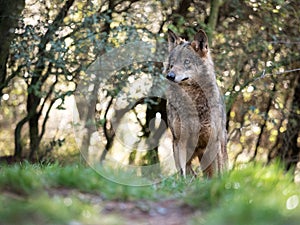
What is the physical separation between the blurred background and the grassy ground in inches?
181

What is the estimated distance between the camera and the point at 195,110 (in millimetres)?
7938

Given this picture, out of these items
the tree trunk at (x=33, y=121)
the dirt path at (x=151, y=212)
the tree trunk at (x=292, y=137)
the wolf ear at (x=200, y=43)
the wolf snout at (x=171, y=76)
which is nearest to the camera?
the dirt path at (x=151, y=212)

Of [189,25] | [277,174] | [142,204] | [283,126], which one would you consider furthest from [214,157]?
[283,126]

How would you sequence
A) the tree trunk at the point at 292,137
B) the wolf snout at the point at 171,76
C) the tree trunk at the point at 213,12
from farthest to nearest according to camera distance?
the tree trunk at the point at 292,137
the tree trunk at the point at 213,12
the wolf snout at the point at 171,76

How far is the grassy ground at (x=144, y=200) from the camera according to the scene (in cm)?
403

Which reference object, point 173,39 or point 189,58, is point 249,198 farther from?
point 173,39

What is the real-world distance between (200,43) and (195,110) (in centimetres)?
95

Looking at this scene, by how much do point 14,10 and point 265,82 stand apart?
255 inches

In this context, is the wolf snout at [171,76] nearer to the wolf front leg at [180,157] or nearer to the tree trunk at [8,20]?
the wolf front leg at [180,157]

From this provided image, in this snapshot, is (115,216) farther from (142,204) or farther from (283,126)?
(283,126)

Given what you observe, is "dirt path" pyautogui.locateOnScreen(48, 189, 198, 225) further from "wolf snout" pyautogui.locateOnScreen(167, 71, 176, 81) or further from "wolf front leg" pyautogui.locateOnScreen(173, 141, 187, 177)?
"wolf snout" pyautogui.locateOnScreen(167, 71, 176, 81)

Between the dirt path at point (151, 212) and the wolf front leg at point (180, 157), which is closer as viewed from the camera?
the dirt path at point (151, 212)

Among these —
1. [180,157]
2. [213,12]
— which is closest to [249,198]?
[180,157]

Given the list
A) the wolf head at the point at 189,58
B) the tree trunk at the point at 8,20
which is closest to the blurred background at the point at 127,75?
the tree trunk at the point at 8,20
